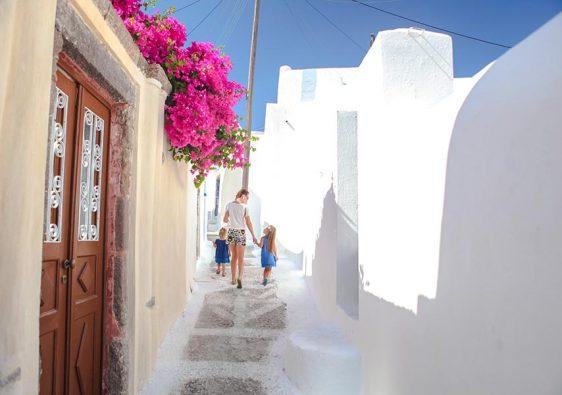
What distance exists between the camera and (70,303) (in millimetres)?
2125

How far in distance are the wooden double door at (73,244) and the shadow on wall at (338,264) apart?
202 centimetres

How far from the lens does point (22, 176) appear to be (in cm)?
138

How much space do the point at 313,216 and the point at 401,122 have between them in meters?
2.97

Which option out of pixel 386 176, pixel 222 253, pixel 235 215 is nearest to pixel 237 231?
pixel 235 215

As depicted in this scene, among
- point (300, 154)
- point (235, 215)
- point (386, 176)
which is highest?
point (300, 154)

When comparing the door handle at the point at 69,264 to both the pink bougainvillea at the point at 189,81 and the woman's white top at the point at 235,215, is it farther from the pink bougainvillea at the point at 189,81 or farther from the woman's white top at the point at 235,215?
the woman's white top at the point at 235,215

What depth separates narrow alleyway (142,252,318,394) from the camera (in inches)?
125

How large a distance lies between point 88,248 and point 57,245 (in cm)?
42

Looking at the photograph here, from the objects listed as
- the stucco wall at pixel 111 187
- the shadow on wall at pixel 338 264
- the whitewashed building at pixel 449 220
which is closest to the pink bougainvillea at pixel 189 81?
the stucco wall at pixel 111 187

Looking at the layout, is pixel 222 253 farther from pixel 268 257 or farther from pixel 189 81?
pixel 189 81

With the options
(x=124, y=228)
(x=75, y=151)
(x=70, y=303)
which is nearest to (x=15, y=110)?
(x=75, y=151)

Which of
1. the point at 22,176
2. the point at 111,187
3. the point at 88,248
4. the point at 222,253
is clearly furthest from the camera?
the point at 222,253

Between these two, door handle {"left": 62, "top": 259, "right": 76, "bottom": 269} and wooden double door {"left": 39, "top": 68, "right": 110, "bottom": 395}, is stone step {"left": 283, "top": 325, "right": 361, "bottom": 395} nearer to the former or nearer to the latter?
wooden double door {"left": 39, "top": 68, "right": 110, "bottom": 395}

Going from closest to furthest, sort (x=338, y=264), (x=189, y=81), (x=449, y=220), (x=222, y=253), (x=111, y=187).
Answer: (x=449, y=220) < (x=111, y=187) < (x=189, y=81) < (x=338, y=264) < (x=222, y=253)
